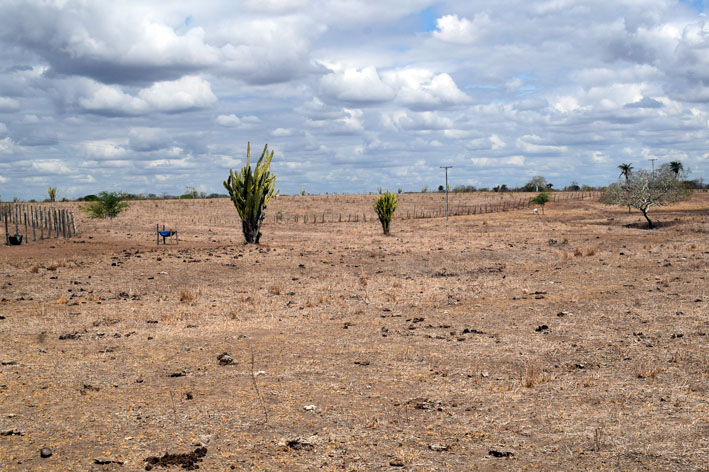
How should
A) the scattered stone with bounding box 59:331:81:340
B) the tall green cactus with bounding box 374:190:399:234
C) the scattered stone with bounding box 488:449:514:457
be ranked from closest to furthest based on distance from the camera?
the scattered stone with bounding box 488:449:514:457 → the scattered stone with bounding box 59:331:81:340 → the tall green cactus with bounding box 374:190:399:234

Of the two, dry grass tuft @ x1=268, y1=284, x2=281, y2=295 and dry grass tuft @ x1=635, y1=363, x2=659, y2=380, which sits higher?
dry grass tuft @ x1=268, y1=284, x2=281, y2=295

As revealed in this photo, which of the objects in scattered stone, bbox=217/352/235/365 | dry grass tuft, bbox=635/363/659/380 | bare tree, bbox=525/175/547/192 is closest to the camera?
dry grass tuft, bbox=635/363/659/380

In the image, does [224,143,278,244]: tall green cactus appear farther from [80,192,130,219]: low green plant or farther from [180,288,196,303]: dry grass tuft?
[80,192,130,219]: low green plant

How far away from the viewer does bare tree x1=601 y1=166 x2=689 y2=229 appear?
50.0m

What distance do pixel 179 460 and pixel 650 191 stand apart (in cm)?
5181

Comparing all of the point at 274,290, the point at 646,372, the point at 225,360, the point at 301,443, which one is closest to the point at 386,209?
the point at 274,290

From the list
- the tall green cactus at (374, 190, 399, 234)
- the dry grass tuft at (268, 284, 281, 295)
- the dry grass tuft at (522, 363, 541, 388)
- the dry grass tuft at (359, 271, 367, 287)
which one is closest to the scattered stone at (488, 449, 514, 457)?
the dry grass tuft at (522, 363, 541, 388)

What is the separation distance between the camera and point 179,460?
23.4 ft

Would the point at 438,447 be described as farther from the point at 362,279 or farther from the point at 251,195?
the point at 251,195

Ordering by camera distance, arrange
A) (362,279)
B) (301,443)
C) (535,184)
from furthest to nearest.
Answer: (535,184)
(362,279)
(301,443)

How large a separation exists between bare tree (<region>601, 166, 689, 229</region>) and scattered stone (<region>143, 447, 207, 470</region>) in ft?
160

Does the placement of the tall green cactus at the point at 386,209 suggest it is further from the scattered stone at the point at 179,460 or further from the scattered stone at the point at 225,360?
the scattered stone at the point at 179,460

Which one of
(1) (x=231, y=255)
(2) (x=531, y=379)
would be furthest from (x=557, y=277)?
(1) (x=231, y=255)

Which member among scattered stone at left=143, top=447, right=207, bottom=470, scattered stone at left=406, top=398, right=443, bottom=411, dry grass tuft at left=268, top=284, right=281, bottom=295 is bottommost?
scattered stone at left=406, top=398, right=443, bottom=411
